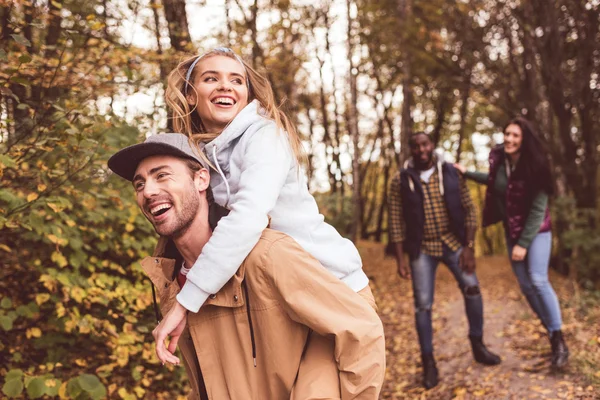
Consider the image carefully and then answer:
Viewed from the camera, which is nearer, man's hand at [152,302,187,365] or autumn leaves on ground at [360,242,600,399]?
man's hand at [152,302,187,365]

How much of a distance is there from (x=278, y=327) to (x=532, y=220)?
3.60 meters

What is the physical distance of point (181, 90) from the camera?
7.77 feet

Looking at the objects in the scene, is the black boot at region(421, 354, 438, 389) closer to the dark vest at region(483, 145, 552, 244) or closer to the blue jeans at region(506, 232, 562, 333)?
the blue jeans at region(506, 232, 562, 333)

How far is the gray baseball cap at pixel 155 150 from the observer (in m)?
1.88

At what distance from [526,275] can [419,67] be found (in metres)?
10.2

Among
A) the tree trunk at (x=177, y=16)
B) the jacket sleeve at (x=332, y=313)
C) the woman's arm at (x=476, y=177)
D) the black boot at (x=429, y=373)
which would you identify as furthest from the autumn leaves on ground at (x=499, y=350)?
the tree trunk at (x=177, y=16)

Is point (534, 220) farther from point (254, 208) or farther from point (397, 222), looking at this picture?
Answer: point (254, 208)

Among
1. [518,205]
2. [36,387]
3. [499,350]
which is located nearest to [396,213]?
[518,205]

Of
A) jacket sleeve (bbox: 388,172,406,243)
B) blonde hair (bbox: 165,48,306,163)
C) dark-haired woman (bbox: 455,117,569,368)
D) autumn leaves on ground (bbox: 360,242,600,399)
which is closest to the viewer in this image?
blonde hair (bbox: 165,48,306,163)

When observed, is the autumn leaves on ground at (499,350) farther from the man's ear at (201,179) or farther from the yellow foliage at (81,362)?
the man's ear at (201,179)

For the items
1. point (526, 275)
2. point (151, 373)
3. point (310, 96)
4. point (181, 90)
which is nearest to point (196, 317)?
point (181, 90)

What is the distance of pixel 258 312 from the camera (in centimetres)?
180

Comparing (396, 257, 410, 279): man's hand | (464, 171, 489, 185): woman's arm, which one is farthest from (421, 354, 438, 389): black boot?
(464, 171, 489, 185): woman's arm

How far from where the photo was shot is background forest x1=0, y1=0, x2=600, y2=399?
3.65 m
